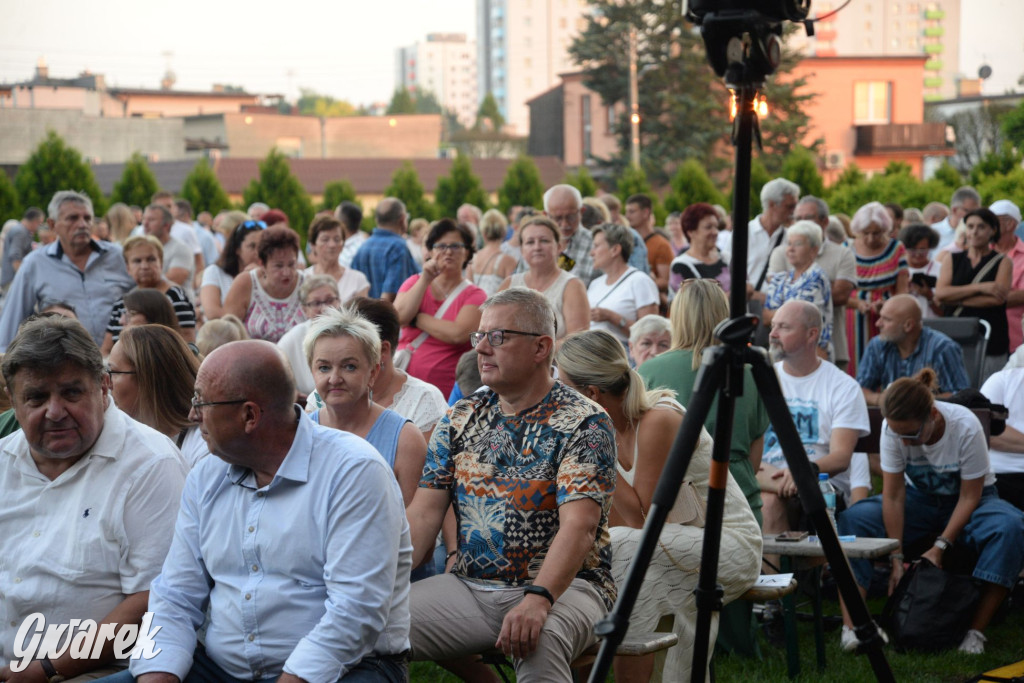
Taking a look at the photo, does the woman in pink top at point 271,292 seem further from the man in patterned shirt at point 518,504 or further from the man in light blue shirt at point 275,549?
the man in light blue shirt at point 275,549

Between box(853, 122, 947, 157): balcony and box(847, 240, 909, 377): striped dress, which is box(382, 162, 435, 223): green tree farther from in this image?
box(853, 122, 947, 157): balcony

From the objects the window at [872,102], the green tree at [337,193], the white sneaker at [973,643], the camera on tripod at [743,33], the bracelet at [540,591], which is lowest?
the white sneaker at [973,643]

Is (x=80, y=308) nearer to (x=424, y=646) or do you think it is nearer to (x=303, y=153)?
(x=424, y=646)

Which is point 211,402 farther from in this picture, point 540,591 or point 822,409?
point 822,409

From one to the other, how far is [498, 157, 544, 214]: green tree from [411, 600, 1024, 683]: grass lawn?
61.8ft

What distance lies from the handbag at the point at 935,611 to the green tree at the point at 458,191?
18828 mm

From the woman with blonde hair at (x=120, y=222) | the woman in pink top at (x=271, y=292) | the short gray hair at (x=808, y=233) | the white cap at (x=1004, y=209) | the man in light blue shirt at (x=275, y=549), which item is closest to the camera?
the man in light blue shirt at (x=275, y=549)

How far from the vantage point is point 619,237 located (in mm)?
7164

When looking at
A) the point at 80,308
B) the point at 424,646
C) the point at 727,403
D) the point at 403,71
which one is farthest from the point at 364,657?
the point at 403,71

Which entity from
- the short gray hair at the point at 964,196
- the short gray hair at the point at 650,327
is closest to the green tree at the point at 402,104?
the short gray hair at the point at 964,196

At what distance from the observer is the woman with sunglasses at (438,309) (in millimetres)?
6191

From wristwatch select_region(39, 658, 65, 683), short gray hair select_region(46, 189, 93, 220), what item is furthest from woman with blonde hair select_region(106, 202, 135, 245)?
wristwatch select_region(39, 658, 65, 683)

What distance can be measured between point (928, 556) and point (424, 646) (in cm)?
275

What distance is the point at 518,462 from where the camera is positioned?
3.48m
